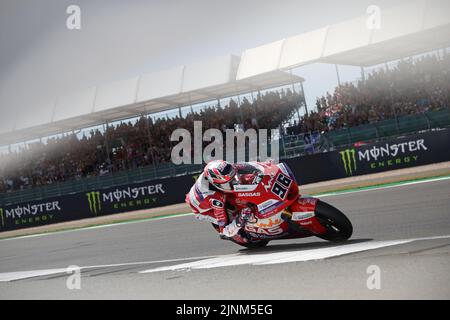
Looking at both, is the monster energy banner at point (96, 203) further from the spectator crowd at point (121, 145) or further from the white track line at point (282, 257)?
the white track line at point (282, 257)

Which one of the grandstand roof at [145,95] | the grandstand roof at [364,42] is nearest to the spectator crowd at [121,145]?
the grandstand roof at [145,95]

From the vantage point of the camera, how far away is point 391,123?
79.9ft

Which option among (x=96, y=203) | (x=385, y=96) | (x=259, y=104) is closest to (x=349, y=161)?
(x=385, y=96)

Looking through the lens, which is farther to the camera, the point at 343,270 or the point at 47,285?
the point at 47,285

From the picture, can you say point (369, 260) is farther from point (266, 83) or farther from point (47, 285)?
point (266, 83)

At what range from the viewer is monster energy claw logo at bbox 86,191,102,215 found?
29.8 metres

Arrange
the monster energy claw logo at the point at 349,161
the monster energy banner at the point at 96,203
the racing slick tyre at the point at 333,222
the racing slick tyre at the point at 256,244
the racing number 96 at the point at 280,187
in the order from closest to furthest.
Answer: the racing slick tyre at the point at 333,222, the racing number 96 at the point at 280,187, the racing slick tyre at the point at 256,244, the monster energy claw logo at the point at 349,161, the monster energy banner at the point at 96,203

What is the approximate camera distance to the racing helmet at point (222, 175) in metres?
8.74

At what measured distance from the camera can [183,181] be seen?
27375 millimetres

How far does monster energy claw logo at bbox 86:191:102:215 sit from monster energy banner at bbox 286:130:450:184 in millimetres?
9611

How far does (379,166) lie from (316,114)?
4275mm

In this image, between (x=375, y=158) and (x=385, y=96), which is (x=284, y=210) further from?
(x=385, y=96)

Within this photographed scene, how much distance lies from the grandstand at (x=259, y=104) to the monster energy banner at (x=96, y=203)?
113cm
